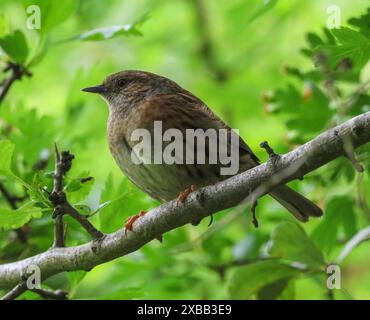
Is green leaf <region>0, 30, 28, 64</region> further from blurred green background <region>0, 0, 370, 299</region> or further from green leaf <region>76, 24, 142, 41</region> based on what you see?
green leaf <region>76, 24, 142, 41</region>

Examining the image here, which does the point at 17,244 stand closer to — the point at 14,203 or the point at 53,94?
the point at 14,203

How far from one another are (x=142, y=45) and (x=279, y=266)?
4.43 meters

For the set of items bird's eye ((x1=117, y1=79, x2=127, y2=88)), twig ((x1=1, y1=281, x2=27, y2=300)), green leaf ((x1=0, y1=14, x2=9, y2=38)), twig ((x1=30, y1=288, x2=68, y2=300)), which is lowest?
twig ((x1=1, y1=281, x2=27, y2=300))

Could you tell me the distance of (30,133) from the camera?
16.0 feet

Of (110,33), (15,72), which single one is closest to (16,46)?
(15,72)

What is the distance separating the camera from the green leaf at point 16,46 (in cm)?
442

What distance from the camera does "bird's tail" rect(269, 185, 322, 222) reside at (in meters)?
4.67

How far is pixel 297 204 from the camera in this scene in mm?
4719

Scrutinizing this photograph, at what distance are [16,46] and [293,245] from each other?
79.6 inches

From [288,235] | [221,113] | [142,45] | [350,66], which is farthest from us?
[142,45]

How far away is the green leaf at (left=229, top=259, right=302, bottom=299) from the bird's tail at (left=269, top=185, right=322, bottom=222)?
1.56 ft

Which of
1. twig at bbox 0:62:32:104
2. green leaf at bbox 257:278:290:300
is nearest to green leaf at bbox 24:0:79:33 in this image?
twig at bbox 0:62:32:104

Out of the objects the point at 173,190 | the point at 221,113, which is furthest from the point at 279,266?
the point at 221,113

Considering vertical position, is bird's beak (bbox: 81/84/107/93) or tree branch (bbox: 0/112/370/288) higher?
bird's beak (bbox: 81/84/107/93)
